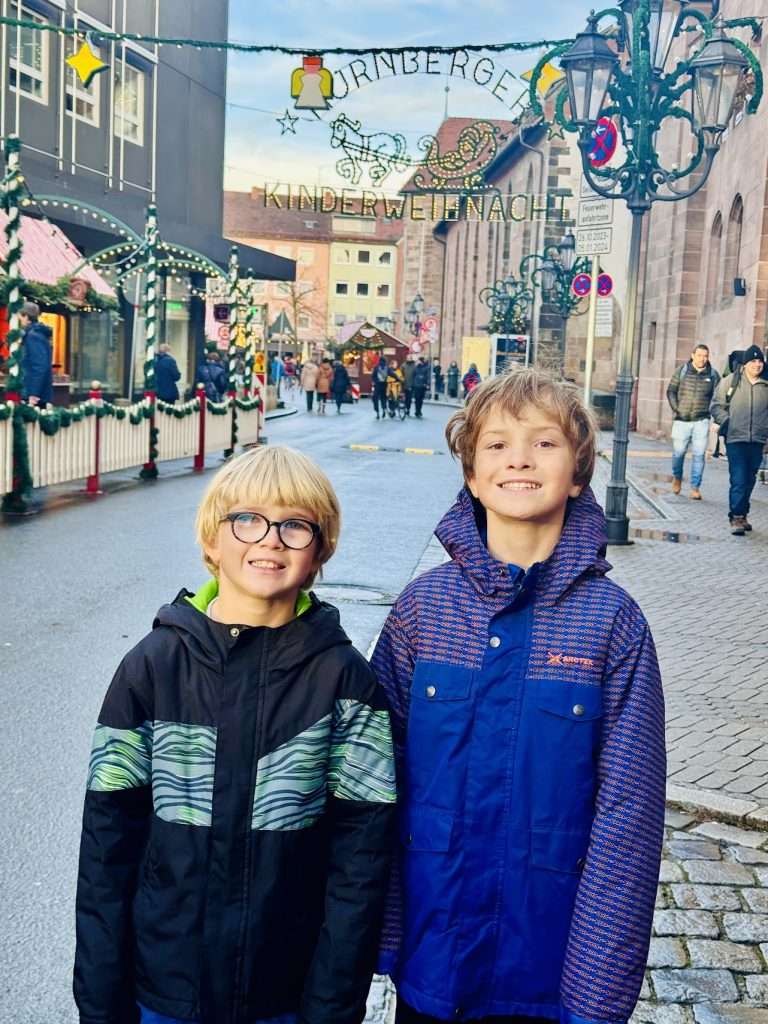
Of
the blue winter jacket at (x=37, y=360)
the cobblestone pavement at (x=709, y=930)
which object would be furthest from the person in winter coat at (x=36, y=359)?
the cobblestone pavement at (x=709, y=930)

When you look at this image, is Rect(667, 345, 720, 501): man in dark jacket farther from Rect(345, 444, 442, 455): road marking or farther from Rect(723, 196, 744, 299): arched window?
Rect(723, 196, 744, 299): arched window

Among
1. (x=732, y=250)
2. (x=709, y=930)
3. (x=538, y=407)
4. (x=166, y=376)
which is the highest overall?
(x=732, y=250)

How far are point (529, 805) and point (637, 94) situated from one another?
11.8 meters

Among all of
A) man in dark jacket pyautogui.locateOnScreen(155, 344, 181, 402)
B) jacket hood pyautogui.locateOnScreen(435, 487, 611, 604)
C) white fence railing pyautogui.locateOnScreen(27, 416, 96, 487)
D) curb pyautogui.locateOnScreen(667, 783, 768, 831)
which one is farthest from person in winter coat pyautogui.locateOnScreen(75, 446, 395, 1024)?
man in dark jacket pyautogui.locateOnScreen(155, 344, 181, 402)

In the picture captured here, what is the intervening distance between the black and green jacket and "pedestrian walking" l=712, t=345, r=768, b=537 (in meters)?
11.4

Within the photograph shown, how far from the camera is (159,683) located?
2.17 m

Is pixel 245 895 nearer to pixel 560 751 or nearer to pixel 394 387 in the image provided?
pixel 560 751

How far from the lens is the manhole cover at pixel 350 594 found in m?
8.71

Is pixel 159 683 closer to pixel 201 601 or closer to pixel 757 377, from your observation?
pixel 201 601

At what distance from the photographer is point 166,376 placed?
79.2 ft

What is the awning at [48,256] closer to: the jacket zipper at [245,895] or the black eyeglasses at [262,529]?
the black eyeglasses at [262,529]

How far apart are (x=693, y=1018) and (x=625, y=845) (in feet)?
4.23

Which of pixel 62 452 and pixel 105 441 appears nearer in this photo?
pixel 62 452

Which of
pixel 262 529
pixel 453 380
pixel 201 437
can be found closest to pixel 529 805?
pixel 262 529
